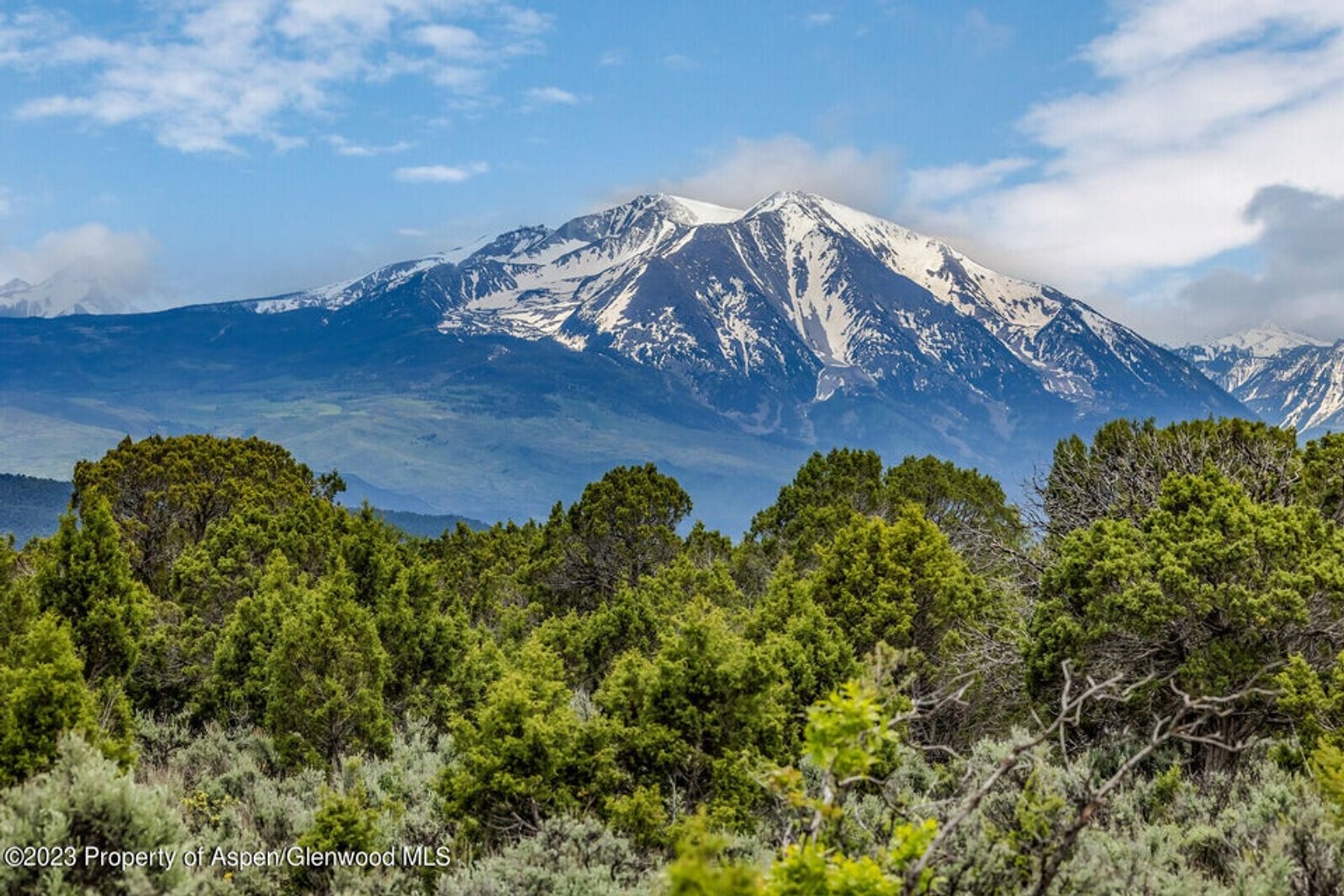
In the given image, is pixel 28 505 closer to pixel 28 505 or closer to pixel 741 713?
pixel 28 505

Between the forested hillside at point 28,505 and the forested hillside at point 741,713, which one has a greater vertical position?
the forested hillside at point 741,713

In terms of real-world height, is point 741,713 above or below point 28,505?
above

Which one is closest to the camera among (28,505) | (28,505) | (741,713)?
(741,713)

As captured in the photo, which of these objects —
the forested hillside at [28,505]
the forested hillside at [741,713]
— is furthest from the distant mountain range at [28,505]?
the forested hillside at [741,713]

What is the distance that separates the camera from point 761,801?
11.9 metres

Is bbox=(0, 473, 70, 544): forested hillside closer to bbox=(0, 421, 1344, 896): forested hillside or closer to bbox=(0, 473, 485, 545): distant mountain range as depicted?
bbox=(0, 473, 485, 545): distant mountain range

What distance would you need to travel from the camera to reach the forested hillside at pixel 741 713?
24.1 feet

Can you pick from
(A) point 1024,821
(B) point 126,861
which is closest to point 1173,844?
(A) point 1024,821

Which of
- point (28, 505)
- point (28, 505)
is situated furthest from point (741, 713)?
point (28, 505)

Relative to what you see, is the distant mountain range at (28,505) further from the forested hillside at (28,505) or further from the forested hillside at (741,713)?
the forested hillside at (741,713)

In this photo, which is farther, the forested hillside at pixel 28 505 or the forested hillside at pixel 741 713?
the forested hillside at pixel 28 505

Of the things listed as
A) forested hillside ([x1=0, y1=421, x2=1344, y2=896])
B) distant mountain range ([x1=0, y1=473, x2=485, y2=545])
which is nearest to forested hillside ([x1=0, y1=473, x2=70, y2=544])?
distant mountain range ([x1=0, y1=473, x2=485, y2=545])

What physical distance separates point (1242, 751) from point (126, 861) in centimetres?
1312

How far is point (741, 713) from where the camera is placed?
38.9 feet
